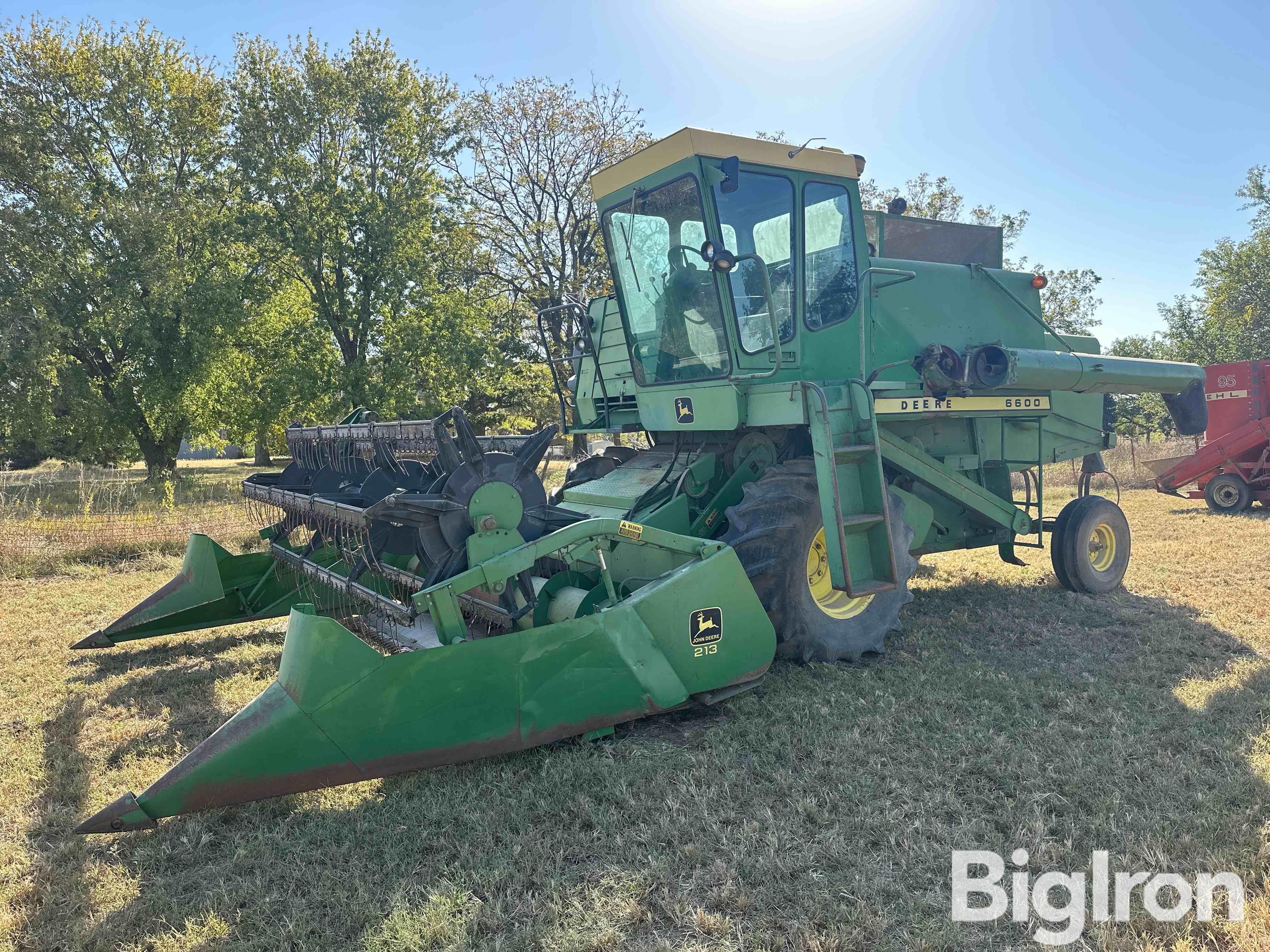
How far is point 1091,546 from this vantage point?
6.97 metres

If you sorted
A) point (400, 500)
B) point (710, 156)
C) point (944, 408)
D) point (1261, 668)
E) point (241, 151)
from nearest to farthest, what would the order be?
point (400, 500)
point (1261, 668)
point (710, 156)
point (944, 408)
point (241, 151)

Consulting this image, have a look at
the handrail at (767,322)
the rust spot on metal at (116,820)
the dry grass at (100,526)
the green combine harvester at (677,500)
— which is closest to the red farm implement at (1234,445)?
the green combine harvester at (677,500)

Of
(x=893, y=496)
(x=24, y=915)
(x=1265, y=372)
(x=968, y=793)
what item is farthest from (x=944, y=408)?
(x=1265, y=372)

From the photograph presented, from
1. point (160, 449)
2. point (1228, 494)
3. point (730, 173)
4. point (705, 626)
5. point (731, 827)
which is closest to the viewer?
point (731, 827)

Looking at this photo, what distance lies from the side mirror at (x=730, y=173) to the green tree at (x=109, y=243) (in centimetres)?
1713

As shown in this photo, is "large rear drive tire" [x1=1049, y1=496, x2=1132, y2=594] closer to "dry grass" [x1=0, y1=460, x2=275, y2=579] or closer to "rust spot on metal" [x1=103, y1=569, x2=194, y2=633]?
"rust spot on metal" [x1=103, y1=569, x2=194, y2=633]

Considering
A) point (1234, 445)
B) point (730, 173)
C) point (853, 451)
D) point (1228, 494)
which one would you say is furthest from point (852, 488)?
point (1234, 445)

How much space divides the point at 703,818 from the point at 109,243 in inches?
814

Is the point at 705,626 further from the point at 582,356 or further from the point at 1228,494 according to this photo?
the point at 1228,494

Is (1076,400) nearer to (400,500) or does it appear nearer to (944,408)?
(944,408)

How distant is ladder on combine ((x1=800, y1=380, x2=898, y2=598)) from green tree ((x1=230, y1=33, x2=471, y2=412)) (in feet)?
56.4

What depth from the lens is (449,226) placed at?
23125 millimetres

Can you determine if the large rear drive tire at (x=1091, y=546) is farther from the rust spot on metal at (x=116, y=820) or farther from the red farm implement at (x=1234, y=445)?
the rust spot on metal at (x=116, y=820)

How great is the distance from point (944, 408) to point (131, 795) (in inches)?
214
